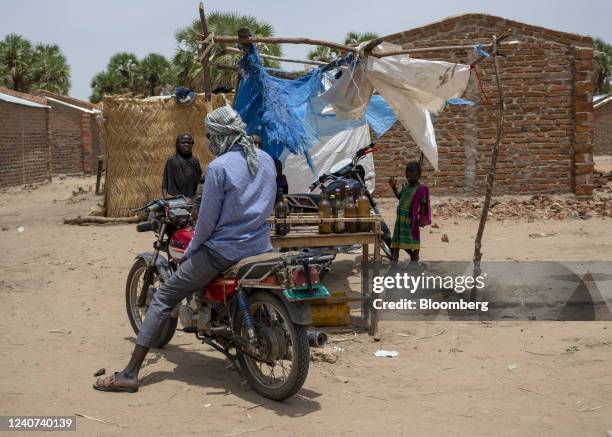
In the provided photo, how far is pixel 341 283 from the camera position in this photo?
25.6 ft

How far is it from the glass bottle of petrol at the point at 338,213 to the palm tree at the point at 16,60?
1438 inches

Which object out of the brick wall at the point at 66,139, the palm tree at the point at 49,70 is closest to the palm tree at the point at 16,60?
the palm tree at the point at 49,70

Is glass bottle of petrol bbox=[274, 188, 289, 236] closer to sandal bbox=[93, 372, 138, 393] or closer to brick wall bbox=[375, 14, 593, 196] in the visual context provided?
sandal bbox=[93, 372, 138, 393]

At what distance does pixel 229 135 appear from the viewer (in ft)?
14.5

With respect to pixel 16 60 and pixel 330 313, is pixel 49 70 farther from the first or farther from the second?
pixel 330 313

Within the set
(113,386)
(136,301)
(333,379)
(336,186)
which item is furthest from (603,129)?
(113,386)

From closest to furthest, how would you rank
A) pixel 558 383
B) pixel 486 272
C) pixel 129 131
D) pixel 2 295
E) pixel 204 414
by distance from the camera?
1. pixel 204 414
2. pixel 558 383
3. pixel 2 295
4. pixel 486 272
5. pixel 129 131

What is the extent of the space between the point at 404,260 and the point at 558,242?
2.49 m

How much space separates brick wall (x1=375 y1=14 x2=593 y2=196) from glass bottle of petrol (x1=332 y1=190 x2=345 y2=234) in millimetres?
8094

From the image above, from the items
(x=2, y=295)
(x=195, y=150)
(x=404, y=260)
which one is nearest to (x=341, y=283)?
(x=404, y=260)

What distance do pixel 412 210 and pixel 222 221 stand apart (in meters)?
3.46

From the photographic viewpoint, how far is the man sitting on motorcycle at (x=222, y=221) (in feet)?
14.1

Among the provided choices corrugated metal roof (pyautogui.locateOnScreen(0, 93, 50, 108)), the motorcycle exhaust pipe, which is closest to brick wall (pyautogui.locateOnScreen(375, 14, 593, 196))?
the motorcycle exhaust pipe

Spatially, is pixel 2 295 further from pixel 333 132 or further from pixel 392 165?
pixel 392 165
